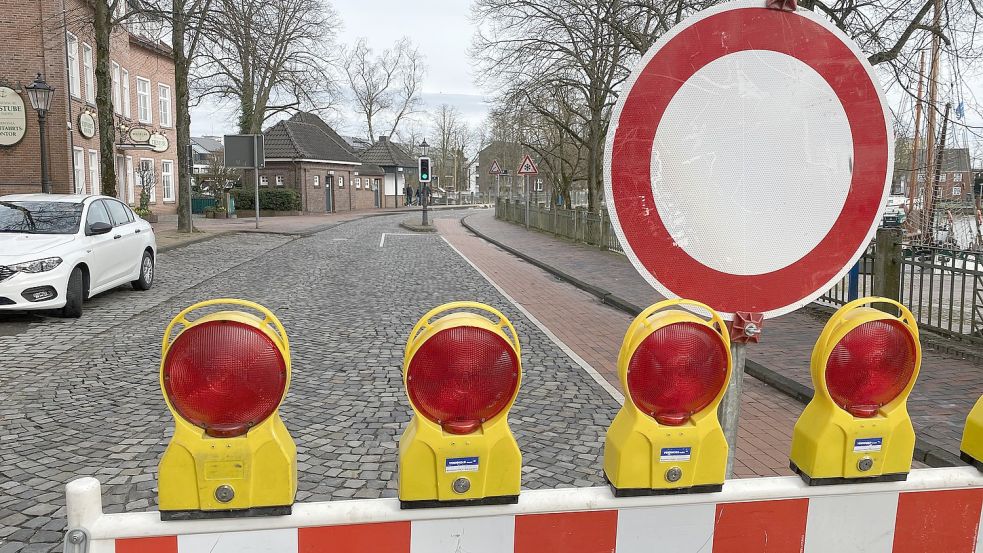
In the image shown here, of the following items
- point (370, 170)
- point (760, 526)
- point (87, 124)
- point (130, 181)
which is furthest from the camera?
point (370, 170)

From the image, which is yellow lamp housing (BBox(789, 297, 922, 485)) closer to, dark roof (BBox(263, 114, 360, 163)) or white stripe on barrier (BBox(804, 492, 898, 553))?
white stripe on barrier (BBox(804, 492, 898, 553))

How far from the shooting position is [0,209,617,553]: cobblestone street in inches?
165

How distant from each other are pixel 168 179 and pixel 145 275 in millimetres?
28741

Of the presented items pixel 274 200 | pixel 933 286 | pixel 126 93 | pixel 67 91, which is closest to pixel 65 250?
pixel 933 286

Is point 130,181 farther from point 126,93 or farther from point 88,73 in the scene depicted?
A: point 88,73

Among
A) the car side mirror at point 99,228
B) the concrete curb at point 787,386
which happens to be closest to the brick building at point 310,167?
the car side mirror at point 99,228

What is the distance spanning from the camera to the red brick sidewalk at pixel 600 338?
4766 millimetres

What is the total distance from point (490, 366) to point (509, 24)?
2043 cm

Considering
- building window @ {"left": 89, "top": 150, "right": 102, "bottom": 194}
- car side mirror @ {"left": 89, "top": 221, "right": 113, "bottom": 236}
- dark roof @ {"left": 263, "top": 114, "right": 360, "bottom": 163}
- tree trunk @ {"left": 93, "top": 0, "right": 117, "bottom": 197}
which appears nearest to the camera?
car side mirror @ {"left": 89, "top": 221, "right": 113, "bottom": 236}

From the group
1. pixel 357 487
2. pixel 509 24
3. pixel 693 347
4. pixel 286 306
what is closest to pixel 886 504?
pixel 693 347

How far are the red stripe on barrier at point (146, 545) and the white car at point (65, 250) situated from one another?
28.1ft

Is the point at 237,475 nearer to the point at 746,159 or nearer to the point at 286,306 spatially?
the point at 746,159

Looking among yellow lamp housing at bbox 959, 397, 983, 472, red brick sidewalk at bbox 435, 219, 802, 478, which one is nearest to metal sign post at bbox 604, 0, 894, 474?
yellow lamp housing at bbox 959, 397, 983, 472

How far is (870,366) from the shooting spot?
1.81 m
